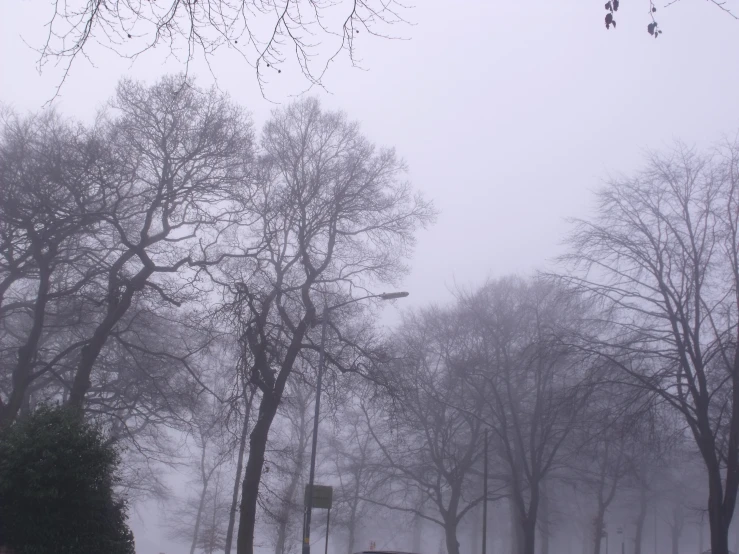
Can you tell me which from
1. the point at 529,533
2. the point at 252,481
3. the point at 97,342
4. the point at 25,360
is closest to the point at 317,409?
the point at 252,481

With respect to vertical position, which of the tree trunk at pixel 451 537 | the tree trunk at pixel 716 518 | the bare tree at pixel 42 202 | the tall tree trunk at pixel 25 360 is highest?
the bare tree at pixel 42 202

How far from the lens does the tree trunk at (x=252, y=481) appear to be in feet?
63.1

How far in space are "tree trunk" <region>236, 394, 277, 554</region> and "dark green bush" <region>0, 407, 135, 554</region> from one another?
6.82 metres

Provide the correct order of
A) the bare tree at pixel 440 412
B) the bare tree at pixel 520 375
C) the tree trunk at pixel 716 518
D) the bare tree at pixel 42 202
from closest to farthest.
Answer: the bare tree at pixel 42 202
the tree trunk at pixel 716 518
the bare tree at pixel 520 375
the bare tree at pixel 440 412

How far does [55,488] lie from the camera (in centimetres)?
1160

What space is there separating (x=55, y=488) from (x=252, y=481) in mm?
8462

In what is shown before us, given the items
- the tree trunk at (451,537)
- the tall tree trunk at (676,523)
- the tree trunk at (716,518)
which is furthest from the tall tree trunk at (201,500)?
the tall tree trunk at (676,523)

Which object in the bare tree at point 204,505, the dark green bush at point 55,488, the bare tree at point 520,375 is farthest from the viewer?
the bare tree at point 204,505

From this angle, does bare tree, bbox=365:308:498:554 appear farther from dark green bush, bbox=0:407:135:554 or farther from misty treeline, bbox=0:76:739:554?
dark green bush, bbox=0:407:135:554

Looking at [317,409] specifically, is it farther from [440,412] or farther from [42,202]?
[440,412]

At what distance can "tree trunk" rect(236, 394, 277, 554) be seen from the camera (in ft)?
63.1

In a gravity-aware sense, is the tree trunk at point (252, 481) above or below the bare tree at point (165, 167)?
below

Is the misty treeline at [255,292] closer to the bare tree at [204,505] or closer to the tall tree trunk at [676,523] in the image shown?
the bare tree at [204,505]

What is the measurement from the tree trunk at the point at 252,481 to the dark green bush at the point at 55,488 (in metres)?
6.82
